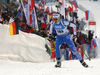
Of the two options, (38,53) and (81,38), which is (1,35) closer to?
(38,53)

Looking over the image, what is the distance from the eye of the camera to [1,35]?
955cm

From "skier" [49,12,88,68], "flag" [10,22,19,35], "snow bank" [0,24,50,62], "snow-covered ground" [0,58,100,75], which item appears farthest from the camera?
"snow bank" [0,24,50,62]

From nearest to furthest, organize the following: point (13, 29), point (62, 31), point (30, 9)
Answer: point (62, 31)
point (13, 29)
point (30, 9)

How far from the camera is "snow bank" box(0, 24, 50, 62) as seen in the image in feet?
30.6

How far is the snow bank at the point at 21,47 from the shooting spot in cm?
932

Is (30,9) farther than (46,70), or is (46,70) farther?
(30,9)

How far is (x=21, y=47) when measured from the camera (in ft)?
30.9

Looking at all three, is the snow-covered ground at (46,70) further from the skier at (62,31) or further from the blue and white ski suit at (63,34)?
the blue and white ski suit at (63,34)

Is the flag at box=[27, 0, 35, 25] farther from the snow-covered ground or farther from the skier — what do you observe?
the skier

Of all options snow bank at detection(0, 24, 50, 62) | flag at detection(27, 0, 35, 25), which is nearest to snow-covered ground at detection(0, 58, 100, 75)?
snow bank at detection(0, 24, 50, 62)

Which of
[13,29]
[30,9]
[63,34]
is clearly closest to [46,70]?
[63,34]

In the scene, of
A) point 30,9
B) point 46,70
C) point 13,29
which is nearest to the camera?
point 46,70

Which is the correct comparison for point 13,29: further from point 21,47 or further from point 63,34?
point 63,34

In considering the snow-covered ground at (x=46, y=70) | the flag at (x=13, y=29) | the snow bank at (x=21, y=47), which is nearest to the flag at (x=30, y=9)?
the snow bank at (x=21, y=47)
